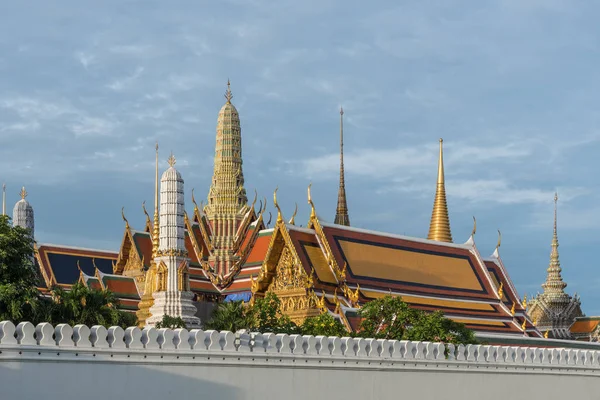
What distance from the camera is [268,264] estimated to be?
3522 centimetres

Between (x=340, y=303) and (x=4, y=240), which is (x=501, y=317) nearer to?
(x=340, y=303)

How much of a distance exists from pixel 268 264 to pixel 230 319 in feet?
26.7

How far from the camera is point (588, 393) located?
26875 millimetres

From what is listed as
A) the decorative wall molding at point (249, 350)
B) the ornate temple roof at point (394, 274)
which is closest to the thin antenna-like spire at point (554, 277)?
the ornate temple roof at point (394, 274)

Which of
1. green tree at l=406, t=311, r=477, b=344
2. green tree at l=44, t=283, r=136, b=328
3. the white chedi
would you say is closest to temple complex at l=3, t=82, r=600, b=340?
the white chedi

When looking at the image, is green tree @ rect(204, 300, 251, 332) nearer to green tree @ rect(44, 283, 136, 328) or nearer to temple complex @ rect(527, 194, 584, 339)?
green tree @ rect(44, 283, 136, 328)

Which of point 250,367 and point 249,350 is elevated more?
point 249,350

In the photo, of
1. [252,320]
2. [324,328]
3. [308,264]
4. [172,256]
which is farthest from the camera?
[308,264]

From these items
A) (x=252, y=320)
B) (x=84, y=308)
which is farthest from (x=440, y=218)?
(x=84, y=308)

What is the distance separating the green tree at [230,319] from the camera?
26.9 m

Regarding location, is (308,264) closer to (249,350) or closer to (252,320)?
(252,320)

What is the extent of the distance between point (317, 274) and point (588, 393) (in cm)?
983

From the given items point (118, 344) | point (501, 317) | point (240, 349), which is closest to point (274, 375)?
point (240, 349)

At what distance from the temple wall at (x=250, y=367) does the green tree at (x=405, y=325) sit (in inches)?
51.5
